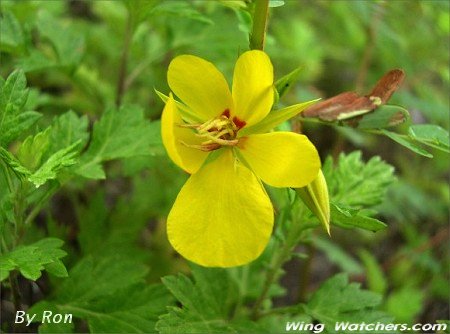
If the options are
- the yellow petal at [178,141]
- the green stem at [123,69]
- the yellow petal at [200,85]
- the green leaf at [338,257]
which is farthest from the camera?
the green leaf at [338,257]

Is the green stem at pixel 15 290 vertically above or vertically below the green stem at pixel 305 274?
above

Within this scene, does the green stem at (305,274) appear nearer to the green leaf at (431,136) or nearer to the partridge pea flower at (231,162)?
the green leaf at (431,136)

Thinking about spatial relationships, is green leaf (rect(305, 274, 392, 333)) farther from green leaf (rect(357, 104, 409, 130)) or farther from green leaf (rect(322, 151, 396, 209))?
green leaf (rect(357, 104, 409, 130))

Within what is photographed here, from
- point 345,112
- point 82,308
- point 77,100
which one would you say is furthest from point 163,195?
point 345,112

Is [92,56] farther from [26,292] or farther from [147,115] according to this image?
[26,292]

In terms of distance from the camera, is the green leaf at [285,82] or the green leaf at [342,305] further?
the green leaf at [342,305]

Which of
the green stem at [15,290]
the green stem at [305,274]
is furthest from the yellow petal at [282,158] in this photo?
the green stem at [305,274]

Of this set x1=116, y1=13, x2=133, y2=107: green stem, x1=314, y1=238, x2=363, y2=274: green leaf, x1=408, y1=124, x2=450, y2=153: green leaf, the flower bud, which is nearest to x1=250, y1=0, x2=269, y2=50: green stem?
the flower bud
